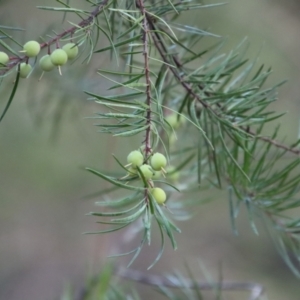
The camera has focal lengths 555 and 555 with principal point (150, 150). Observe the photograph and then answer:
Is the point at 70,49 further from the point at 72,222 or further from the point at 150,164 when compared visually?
the point at 72,222

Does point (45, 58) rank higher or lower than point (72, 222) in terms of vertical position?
higher

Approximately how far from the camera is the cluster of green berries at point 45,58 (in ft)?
0.78

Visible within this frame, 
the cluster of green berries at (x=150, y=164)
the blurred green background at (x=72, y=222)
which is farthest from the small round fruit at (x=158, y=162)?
the blurred green background at (x=72, y=222)

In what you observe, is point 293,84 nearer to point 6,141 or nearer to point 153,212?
point 6,141

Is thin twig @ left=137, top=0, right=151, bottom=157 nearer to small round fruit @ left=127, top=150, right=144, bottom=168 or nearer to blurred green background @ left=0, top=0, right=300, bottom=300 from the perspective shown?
small round fruit @ left=127, top=150, right=144, bottom=168

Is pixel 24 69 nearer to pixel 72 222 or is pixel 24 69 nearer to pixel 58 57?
pixel 58 57

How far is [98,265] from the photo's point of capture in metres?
0.81

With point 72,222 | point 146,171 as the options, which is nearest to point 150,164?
point 146,171

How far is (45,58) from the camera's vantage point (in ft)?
0.82

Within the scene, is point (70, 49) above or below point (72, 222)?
above

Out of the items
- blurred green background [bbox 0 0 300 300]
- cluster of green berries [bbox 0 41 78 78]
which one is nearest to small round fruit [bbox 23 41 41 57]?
cluster of green berries [bbox 0 41 78 78]

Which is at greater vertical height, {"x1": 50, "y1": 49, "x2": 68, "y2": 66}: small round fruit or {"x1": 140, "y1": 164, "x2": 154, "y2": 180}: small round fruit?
{"x1": 50, "y1": 49, "x2": 68, "y2": 66}: small round fruit

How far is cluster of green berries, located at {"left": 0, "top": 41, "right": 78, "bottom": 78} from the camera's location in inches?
9.4

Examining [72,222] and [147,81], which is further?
[72,222]
